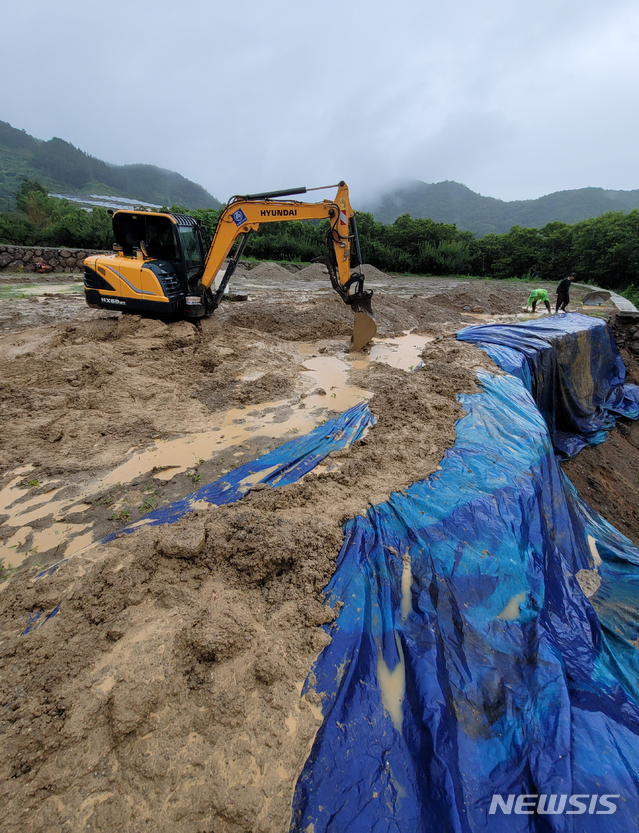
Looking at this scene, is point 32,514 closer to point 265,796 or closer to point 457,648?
point 265,796

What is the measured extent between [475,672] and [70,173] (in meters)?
78.6

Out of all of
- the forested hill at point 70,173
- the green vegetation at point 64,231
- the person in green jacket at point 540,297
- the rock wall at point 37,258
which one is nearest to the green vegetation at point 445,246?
the green vegetation at point 64,231

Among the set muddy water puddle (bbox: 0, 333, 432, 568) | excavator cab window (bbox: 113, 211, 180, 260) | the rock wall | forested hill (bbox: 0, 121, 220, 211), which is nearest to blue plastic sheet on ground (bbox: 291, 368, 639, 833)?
muddy water puddle (bbox: 0, 333, 432, 568)

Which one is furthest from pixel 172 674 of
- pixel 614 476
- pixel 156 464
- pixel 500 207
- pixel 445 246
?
pixel 500 207

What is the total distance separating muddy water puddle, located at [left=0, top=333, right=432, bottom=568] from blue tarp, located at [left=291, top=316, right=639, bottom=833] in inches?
71.8

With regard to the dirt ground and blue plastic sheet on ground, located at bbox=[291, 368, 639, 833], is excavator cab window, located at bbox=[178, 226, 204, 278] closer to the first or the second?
the dirt ground

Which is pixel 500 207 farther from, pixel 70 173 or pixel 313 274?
pixel 313 274

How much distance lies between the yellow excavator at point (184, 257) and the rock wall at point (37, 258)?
39.1ft

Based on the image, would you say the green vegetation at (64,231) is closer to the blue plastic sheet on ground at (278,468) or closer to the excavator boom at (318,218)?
the excavator boom at (318,218)

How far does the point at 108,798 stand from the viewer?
4.42 feet

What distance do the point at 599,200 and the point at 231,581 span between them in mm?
104894

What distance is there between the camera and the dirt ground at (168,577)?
1.41 meters

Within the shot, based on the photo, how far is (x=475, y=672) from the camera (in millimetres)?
1844

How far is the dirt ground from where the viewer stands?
1.41 meters
